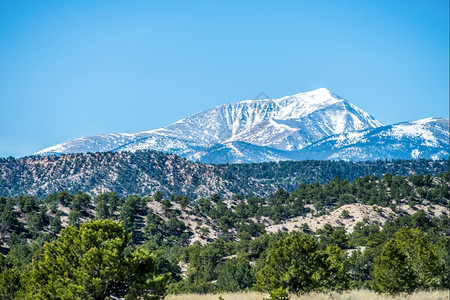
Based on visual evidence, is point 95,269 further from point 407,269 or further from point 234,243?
point 234,243

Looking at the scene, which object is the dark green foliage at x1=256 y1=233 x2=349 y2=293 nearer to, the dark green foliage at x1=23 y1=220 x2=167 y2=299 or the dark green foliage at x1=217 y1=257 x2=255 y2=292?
the dark green foliage at x1=23 y1=220 x2=167 y2=299

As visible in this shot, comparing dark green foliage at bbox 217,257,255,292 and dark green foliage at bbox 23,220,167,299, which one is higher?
dark green foliage at bbox 23,220,167,299

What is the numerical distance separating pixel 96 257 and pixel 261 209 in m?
156

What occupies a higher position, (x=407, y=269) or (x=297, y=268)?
(x=297, y=268)

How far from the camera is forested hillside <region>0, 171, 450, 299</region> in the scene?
23.2 m

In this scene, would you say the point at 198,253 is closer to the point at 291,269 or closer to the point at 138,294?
the point at 291,269

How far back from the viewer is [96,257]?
70.8ft

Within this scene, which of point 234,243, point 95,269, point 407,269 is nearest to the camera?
point 95,269

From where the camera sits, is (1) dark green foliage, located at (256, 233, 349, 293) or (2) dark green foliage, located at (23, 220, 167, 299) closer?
(2) dark green foliage, located at (23, 220, 167, 299)

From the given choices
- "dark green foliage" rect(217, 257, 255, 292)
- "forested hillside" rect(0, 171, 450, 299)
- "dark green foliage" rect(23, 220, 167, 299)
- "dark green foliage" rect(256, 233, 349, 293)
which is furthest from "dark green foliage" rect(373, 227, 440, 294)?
"dark green foliage" rect(217, 257, 255, 292)

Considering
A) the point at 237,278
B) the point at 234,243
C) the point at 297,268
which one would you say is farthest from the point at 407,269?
the point at 234,243

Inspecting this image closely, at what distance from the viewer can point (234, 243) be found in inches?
4850

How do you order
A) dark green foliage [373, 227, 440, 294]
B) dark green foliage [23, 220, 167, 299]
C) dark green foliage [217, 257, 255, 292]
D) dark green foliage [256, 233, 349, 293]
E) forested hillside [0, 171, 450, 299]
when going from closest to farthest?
dark green foliage [23, 220, 167, 299] < forested hillside [0, 171, 450, 299] < dark green foliage [256, 233, 349, 293] < dark green foliage [373, 227, 440, 294] < dark green foliage [217, 257, 255, 292]

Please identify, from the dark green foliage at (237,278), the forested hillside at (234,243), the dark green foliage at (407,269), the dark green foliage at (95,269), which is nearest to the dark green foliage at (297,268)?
the forested hillside at (234,243)
